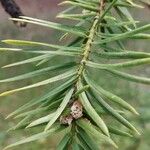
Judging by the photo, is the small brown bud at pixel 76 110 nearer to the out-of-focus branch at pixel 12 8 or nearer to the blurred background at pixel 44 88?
the out-of-focus branch at pixel 12 8

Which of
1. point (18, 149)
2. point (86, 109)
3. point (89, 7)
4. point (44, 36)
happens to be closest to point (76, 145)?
point (86, 109)

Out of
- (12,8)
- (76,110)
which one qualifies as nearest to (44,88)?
(12,8)

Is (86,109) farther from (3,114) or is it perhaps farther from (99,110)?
(3,114)

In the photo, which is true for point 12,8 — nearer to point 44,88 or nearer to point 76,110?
point 76,110

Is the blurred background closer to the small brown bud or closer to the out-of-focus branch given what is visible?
the out-of-focus branch

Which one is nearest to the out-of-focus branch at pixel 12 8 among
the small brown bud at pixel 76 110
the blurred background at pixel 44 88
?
the small brown bud at pixel 76 110

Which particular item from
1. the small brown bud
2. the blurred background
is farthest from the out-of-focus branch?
the blurred background

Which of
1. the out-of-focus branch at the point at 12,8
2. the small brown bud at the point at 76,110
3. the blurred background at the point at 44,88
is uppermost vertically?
the out-of-focus branch at the point at 12,8

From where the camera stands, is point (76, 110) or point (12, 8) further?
point (12, 8)
